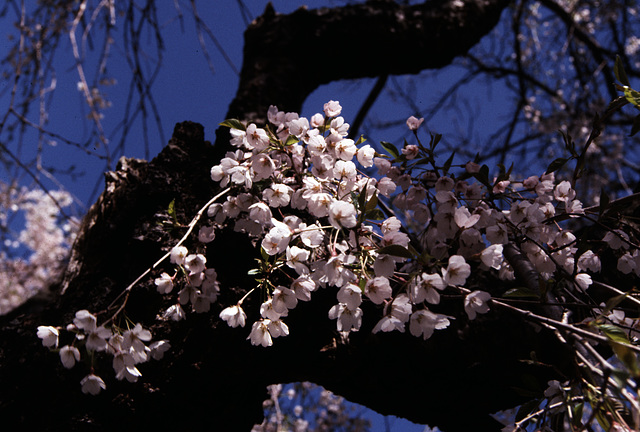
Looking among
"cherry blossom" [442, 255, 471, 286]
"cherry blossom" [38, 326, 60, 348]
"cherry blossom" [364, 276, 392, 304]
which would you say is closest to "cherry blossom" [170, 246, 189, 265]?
"cherry blossom" [38, 326, 60, 348]

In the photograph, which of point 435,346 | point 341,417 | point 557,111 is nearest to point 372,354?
Result: point 435,346

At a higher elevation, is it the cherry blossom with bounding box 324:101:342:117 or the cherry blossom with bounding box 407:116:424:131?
the cherry blossom with bounding box 407:116:424:131

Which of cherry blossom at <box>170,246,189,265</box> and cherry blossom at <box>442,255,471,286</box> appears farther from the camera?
cherry blossom at <box>170,246,189,265</box>

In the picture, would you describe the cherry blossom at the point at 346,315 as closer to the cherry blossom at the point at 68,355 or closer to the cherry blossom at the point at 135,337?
the cherry blossom at the point at 135,337

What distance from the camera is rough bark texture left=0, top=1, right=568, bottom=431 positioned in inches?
34.6

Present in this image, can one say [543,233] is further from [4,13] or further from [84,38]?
[4,13]

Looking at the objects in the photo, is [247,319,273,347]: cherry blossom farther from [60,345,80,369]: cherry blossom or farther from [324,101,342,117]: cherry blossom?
[324,101,342,117]: cherry blossom

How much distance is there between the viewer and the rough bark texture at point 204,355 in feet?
2.88

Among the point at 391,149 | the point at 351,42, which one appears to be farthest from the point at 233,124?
the point at 351,42

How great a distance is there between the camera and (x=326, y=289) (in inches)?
39.0

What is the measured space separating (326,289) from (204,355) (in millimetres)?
311

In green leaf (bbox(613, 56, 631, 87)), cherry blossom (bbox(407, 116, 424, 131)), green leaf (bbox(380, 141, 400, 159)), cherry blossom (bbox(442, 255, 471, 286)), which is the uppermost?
green leaf (bbox(613, 56, 631, 87))

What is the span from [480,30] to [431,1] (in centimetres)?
30

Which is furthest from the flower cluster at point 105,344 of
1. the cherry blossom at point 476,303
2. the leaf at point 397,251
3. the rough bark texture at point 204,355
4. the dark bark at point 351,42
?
the dark bark at point 351,42
